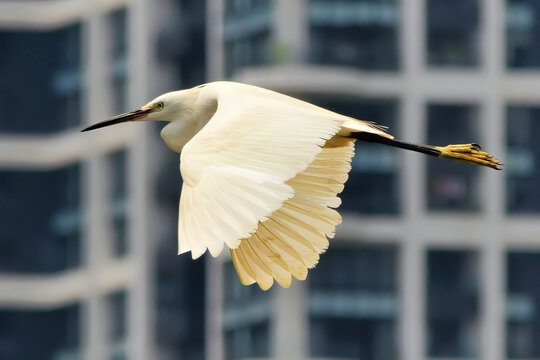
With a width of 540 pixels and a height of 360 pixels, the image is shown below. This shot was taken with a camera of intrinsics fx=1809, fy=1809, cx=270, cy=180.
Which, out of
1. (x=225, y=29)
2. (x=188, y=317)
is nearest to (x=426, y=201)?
(x=225, y=29)

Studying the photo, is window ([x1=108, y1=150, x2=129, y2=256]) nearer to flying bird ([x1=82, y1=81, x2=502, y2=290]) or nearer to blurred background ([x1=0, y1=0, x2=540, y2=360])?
blurred background ([x1=0, y1=0, x2=540, y2=360])

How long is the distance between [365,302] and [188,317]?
934cm

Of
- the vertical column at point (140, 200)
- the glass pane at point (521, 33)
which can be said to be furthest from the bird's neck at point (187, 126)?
the vertical column at point (140, 200)

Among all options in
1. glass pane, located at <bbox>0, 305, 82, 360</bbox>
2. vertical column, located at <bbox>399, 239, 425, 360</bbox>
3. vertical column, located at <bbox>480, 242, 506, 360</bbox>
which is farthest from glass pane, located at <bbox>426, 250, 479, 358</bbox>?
glass pane, located at <bbox>0, 305, 82, 360</bbox>

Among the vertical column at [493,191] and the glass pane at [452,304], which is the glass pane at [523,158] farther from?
the glass pane at [452,304]

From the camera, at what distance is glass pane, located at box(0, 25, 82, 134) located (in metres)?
48.7

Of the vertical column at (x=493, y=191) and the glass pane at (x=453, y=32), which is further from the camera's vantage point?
the glass pane at (x=453, y=32)

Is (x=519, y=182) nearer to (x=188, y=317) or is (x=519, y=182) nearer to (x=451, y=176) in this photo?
(x=451, y=176)

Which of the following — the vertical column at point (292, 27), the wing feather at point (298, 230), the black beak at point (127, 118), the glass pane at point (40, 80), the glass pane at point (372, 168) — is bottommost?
the wing feather at point (298, 230)

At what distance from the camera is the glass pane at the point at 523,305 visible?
40.1 metres

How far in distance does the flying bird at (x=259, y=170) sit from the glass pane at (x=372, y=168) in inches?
1013

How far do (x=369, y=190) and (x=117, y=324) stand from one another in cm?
744

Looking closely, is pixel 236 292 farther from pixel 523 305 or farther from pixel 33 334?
pixel 33 334

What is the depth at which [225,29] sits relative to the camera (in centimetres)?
4100
